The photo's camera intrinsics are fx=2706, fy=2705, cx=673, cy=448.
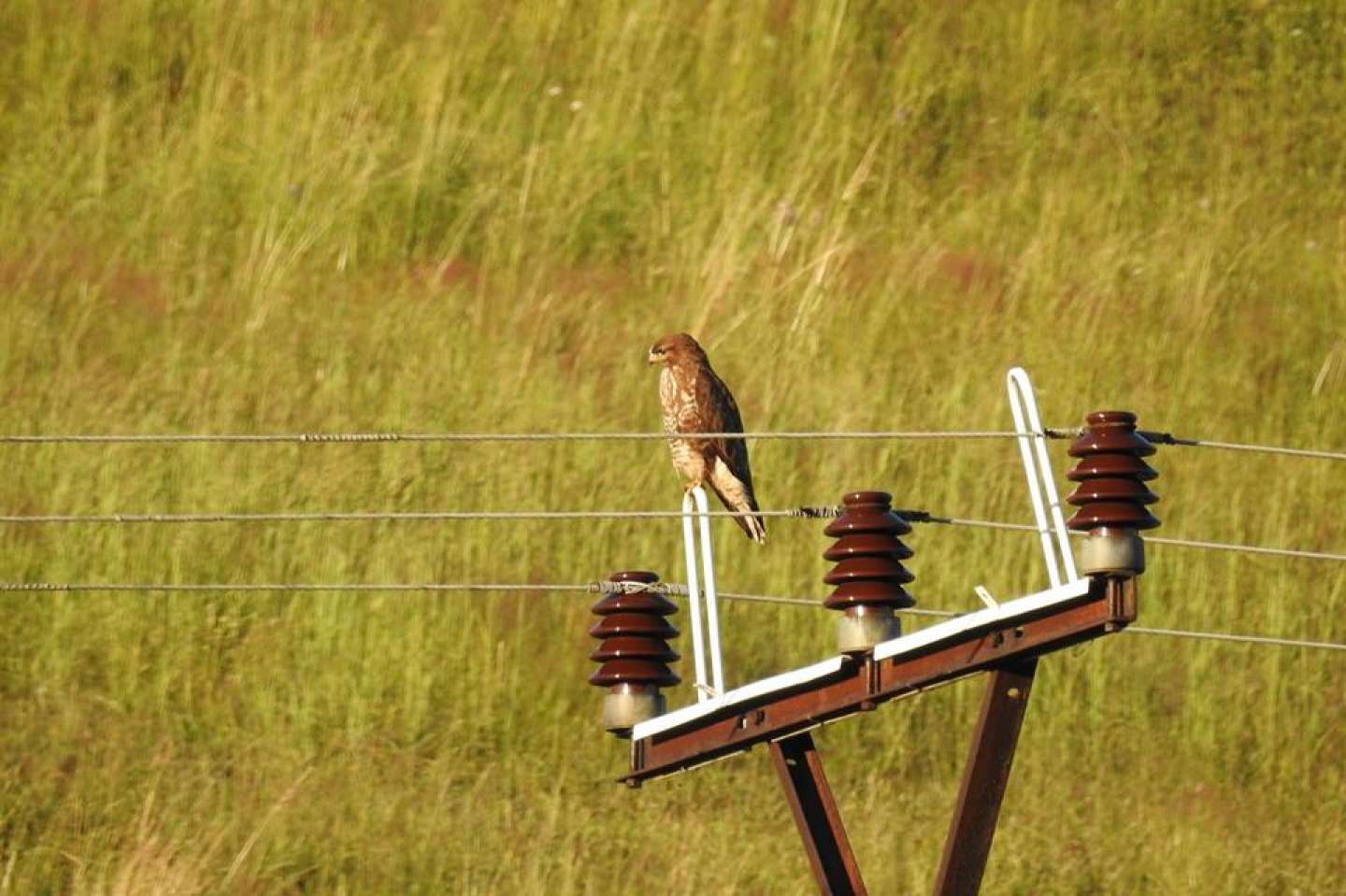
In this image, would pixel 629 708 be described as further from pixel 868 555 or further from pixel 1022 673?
pixel 1022 673

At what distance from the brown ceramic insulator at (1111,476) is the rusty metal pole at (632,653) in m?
1.03

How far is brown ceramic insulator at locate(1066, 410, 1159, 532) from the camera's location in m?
5.74

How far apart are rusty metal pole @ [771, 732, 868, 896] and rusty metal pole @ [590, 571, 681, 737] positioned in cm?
33

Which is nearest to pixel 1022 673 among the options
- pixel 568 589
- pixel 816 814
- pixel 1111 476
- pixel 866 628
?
pixel 866 628

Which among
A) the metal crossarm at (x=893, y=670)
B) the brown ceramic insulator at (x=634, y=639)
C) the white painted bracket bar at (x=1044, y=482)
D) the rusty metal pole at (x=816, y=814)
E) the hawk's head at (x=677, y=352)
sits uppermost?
the hawk's head at (x=677, y=352)

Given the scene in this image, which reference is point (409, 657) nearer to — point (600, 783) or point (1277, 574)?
point (600, 783)

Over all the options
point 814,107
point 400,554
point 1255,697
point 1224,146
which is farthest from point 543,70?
point 1255,697

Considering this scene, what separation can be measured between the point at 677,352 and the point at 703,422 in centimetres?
38

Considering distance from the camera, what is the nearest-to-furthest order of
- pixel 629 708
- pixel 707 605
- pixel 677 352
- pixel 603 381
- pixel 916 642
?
pixel 916 642 → pixel 707 605 → pixel 629 708 → pixel 677 352 → pixel 603 381

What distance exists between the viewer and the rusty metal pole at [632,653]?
6.21 metres

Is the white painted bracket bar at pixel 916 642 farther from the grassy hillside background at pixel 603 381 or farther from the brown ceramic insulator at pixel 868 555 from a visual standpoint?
the grassy hillside background at pixel 603 381

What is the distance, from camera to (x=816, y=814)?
20.0ft

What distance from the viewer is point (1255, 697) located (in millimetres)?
11148

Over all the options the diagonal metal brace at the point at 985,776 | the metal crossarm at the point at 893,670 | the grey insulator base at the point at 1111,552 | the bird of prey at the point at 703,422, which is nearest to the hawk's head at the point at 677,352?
the bird of prey at the point at 703,422
